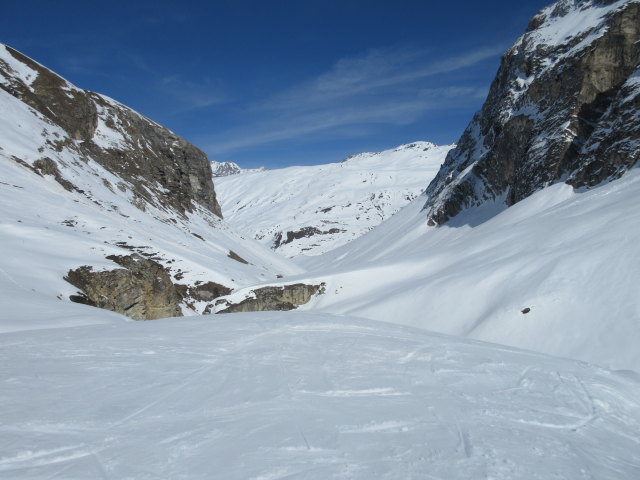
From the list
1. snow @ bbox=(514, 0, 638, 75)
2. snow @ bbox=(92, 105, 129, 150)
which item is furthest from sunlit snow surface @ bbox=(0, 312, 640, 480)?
snow @ bbox=(514, 0, 638, 75)

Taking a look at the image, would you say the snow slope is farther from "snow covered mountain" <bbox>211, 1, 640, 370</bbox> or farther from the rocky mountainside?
the rocky mountainside

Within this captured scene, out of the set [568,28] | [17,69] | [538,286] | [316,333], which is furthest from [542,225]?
[17,69]

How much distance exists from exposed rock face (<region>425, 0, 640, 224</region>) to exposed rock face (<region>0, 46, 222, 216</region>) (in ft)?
119

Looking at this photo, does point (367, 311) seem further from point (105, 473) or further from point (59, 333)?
point (105, 473)

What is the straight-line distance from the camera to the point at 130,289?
19.8 metres

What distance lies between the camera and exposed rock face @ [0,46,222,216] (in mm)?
42062

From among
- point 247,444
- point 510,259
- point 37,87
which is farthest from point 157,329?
point 37,87

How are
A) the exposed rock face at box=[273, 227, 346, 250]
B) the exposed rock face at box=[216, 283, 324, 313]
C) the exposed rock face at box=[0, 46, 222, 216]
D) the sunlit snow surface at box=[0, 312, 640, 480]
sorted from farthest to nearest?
the exposed rock face at box=[273, 227, 346, 250] < the exposed rock face at box=[0, 46, 222, 216] < the exposed rock face at box=[216, 283, 324, 313] < the sunlit snow surface at box=[0, 312, 640, 480]

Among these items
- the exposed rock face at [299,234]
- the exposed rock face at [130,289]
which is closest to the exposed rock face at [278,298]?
the exposed rock face at [130,289]

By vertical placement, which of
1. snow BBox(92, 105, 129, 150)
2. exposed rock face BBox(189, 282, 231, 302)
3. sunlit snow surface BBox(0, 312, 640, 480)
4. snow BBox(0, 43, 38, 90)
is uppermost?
snow BBox(0, 43, 38, 90)

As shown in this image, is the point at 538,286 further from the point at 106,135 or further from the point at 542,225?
the point at 106,135

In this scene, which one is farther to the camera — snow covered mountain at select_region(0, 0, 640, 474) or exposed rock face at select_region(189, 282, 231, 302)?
exposed rock face at select_region(189, 282, 231, 302)

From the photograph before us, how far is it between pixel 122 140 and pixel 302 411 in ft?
175

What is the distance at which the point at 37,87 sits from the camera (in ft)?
141
